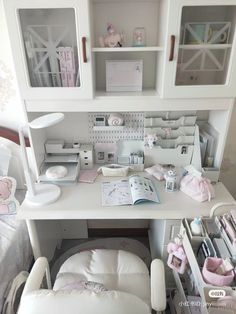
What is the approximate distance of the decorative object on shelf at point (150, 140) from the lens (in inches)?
59.3

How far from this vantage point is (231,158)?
5.61 ft

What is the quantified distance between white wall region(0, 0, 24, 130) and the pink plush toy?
1.32 feet

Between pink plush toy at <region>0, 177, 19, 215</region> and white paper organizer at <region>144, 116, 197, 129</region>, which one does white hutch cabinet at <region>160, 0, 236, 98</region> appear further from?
pink plush toy at <region>0, 177, 19, 215</region>

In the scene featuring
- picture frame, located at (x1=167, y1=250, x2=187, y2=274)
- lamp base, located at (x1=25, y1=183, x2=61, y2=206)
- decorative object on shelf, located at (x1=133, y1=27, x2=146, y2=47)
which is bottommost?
picture frame, located at (x1=167, y1=250, x2=187, y2=274)

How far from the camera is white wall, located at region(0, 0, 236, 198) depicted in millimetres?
1403

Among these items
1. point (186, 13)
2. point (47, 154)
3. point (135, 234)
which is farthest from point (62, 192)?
point (186, 13)

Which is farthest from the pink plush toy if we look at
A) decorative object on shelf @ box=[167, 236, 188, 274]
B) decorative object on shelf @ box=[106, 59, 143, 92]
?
decorative object on shelf @ box=[167, 236, 188, 274]

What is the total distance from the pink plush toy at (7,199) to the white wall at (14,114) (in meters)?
0.40

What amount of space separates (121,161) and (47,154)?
1.69 feet

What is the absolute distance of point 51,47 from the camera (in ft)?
3.94

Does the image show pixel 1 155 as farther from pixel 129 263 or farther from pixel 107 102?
pixel 129 263

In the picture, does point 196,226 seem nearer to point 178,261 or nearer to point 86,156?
point 178,261

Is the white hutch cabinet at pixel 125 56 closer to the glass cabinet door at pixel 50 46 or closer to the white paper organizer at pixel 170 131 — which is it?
the glass cabinet door at pixel 50 46

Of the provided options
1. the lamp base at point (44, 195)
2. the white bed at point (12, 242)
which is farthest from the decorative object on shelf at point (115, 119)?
the white bed at point (12, 242)
